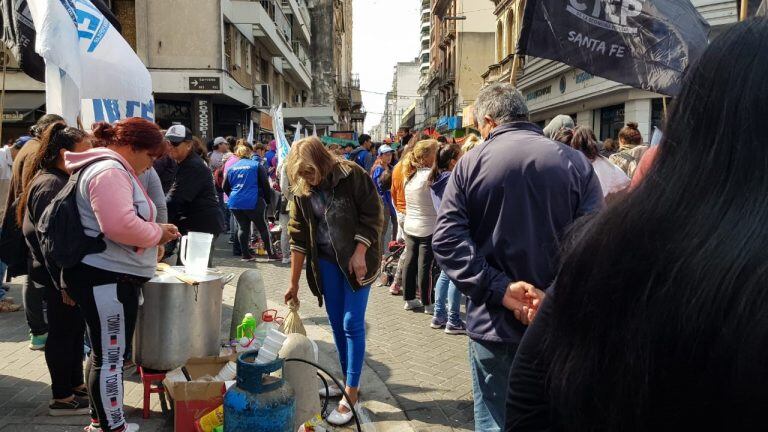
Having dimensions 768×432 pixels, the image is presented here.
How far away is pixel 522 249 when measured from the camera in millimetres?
2594

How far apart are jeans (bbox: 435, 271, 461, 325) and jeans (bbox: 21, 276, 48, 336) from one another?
3.82 meters

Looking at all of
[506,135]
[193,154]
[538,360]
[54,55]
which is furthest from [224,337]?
[538,360]

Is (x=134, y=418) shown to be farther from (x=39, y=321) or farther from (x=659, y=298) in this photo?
(x=659, y=298)

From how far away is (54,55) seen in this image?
14.4ft

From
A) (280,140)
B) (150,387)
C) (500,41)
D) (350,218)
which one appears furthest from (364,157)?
(500,41)

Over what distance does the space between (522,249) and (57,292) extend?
2992 millimetres

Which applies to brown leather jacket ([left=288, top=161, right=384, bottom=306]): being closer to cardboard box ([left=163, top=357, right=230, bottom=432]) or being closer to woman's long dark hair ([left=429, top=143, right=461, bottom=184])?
cardboard box ([left=163, top=357, right=230, bottom=432])

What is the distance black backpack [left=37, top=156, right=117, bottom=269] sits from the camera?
3156 mm

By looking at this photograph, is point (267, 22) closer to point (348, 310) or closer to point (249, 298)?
point (249, 298)

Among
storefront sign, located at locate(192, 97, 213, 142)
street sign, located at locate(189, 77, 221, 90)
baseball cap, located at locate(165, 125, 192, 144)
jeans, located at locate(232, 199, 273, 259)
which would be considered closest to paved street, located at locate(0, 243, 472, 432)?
baseball cap, located at locate(165, 125, 192, 144)

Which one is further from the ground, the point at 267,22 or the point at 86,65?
the point at 267,22

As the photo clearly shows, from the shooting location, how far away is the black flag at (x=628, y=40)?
416 centimetres

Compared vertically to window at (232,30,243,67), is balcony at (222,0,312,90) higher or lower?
higher

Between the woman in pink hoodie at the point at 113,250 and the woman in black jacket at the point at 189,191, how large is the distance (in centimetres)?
270
